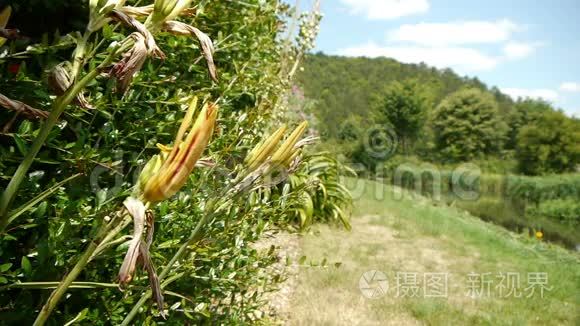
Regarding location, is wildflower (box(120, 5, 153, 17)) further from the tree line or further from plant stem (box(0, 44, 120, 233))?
the tree line

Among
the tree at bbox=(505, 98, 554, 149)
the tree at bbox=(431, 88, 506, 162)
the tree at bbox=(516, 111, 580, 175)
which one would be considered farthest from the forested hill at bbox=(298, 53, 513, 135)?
the tree at bbox=(516, 111, 580, 175)

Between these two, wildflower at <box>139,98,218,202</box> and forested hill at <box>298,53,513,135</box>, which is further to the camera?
forested hill at <box>298,53,513,135</box>

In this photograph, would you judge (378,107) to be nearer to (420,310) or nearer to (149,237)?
(420,310)

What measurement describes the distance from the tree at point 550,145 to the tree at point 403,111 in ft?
30.8

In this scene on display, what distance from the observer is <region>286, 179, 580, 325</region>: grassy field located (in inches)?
132

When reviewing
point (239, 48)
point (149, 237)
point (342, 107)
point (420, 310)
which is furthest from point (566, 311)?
point (342, 107)

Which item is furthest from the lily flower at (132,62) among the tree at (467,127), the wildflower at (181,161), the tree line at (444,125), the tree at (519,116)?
the tree at (519,116)

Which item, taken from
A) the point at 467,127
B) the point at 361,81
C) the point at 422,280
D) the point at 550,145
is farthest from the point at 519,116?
the point at 422,280

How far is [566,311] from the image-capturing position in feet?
13.1

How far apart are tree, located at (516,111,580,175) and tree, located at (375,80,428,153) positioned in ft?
30.8

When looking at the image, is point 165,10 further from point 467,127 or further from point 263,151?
point 467,127

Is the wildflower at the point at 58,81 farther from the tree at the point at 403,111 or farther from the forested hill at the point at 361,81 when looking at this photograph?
the forested hill at the point at 361,81

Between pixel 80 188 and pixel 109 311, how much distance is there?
1.17ft

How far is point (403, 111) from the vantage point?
35.9 meters
